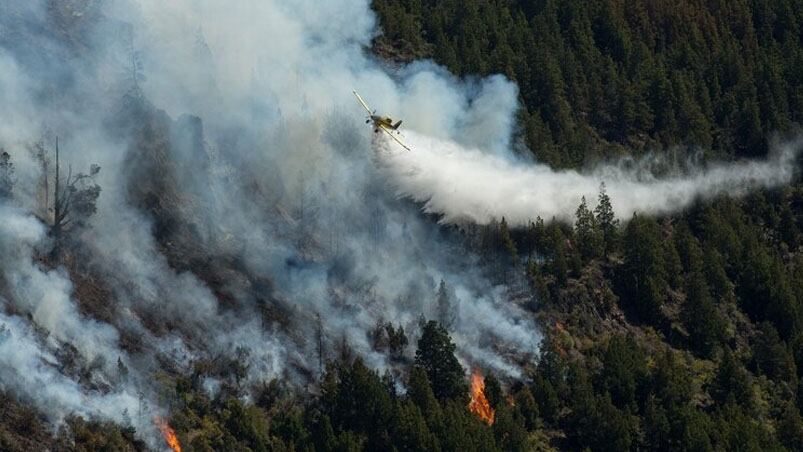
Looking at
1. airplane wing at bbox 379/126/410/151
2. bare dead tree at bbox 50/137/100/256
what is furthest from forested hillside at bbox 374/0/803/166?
bare dead tree at bbox 50/137/100/256

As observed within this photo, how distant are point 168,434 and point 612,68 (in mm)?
79788

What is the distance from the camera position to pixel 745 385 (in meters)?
132

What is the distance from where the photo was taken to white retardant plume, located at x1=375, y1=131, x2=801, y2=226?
5861 inches

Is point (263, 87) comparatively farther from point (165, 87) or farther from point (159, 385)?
point (159, 385)

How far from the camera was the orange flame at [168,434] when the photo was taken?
111250 mm

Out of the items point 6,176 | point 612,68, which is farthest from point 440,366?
point 612,68

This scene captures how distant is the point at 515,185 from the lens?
502 feet

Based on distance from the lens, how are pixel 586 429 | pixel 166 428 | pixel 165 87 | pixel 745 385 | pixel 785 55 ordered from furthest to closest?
pixel 785 55
pixel 165 87
pixel 745 385
pixel 586 429
pixel 166 428

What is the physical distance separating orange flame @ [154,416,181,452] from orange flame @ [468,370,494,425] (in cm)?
2166

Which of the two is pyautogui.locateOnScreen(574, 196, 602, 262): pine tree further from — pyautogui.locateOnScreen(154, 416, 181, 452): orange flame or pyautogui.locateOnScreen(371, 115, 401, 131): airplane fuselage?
pyautogui.locateOnScreen(154, 416, 181, 452): orange flame

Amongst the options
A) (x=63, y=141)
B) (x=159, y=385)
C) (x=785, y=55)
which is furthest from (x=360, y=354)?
(x=785, y=55)

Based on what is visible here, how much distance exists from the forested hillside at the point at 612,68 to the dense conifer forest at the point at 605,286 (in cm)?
25

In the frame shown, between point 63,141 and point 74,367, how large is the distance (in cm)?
2551

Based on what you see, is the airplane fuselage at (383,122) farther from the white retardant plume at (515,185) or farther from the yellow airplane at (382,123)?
the white retardant plume at (515,185)
